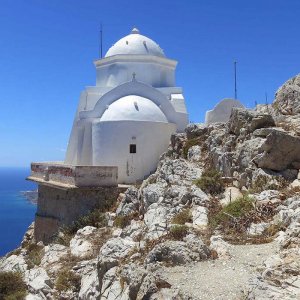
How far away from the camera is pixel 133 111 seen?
70.3 ft

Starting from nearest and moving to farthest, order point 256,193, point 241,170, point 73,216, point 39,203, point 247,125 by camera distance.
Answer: point 256,193, point 241,170, point 247,125, point 73,216, point 39,203

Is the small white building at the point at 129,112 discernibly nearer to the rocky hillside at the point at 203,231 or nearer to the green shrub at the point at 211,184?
the rocky hillside at the point at 203,231

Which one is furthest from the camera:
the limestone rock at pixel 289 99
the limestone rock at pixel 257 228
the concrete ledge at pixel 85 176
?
the concrete ledge at pixel 85 176

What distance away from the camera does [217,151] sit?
650 inches

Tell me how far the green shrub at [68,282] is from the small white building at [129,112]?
9.63 m

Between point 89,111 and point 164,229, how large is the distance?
12.3m

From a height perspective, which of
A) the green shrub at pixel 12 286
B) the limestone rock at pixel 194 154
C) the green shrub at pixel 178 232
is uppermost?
the limestone rock at pixel 194 154

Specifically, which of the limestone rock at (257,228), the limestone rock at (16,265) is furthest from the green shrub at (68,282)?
the limestone rock at (257,228)

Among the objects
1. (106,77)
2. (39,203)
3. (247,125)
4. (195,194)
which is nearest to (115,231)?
(195,194)

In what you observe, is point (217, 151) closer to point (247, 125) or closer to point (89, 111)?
point (247, 125)

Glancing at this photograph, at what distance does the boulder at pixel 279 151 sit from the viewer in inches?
555

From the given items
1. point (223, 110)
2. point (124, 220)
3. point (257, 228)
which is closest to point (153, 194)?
point (124, 220)

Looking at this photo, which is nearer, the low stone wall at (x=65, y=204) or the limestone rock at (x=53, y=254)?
the limestone rock at (x=53, y=254)

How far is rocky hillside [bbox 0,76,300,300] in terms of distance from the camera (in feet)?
27.5
